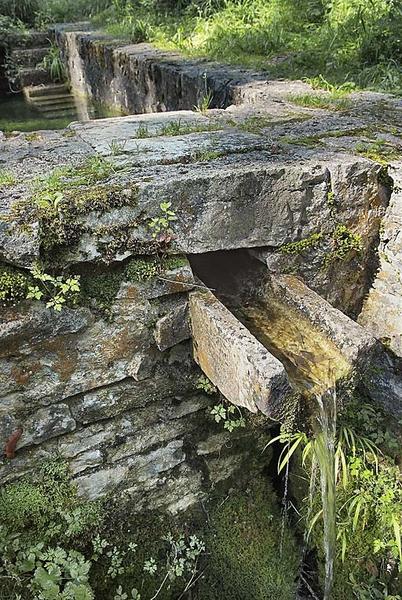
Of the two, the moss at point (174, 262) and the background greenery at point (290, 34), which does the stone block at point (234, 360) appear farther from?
the background greenery at point (290, 34)

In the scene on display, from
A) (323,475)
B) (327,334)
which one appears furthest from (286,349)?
(323,475)

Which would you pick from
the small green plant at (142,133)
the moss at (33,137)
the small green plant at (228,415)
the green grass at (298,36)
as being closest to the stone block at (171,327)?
the small green plant at (228,415)

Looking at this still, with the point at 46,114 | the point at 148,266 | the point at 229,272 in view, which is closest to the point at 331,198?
the point at 229,272

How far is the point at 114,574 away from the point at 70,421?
2.64 feet

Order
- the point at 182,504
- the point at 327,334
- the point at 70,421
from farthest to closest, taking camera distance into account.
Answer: the point at 182,504 < the point at 70,421 < the point at 327,334

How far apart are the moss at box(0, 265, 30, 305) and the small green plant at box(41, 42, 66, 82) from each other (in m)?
6.28

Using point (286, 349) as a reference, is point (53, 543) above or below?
below

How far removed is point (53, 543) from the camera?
8.18 ft

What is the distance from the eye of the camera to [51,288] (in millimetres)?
2182

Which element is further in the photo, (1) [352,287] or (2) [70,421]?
(1) [352,287]

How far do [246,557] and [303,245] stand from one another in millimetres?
1617

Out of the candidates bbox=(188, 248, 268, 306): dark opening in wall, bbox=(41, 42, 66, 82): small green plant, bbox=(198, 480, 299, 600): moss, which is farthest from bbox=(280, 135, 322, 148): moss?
bbox=(41, 42, 66, 82): small green plant

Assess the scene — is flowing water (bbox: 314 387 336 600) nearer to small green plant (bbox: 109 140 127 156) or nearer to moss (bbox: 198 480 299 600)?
moss (bbox: 198 480 299 600)

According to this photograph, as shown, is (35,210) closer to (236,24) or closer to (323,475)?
(323,475)
